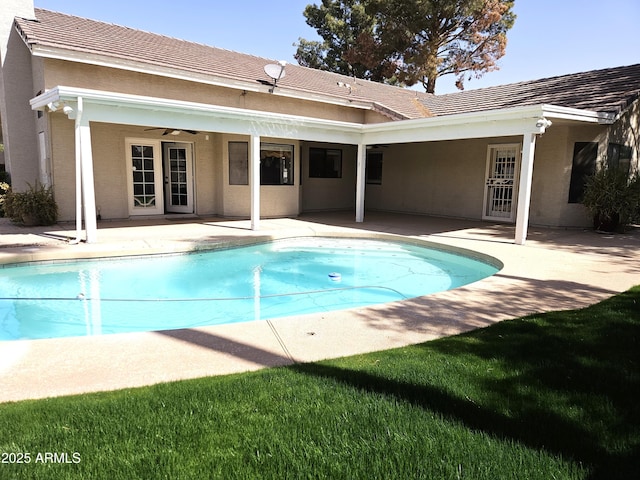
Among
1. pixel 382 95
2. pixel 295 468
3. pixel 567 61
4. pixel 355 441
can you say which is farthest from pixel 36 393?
pixel 567 61

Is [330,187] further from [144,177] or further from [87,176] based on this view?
[87,176]

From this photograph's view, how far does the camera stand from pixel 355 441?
2.33 metres

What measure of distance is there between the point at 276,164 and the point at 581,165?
909 cm

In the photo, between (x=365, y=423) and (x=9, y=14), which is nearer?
(x=365, y=423)

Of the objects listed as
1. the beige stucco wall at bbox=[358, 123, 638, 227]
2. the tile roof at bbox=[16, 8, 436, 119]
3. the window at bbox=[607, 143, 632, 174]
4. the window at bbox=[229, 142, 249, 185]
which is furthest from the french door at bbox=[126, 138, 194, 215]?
the window at bbox=[607, 143, 632, 174]

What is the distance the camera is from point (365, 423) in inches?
98.1

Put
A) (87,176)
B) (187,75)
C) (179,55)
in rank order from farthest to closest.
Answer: (179,55)
(187,75)
(87,176)

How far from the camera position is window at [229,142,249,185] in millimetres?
13602

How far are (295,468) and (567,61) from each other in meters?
23.0

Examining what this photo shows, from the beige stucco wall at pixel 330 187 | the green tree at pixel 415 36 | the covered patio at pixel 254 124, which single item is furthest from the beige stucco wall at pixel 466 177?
the green tree at pixel 415 36

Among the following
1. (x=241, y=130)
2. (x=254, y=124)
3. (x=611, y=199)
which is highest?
(x=254, y=124)

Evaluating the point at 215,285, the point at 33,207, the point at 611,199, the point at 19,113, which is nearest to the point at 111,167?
the point at 33,207

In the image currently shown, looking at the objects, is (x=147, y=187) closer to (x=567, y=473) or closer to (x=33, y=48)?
(x=33, y=48)

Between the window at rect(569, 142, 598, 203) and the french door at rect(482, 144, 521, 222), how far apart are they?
1.88m
